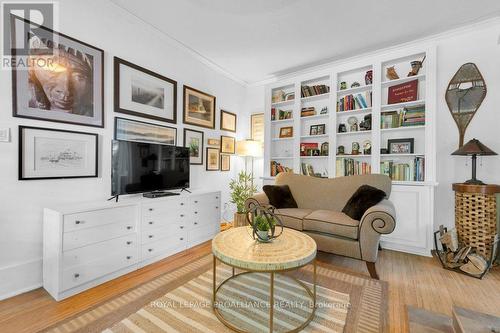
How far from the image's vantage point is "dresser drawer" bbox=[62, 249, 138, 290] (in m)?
1.78

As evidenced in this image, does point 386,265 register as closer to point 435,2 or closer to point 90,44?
point 435,2

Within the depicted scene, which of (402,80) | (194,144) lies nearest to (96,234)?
(194,144)

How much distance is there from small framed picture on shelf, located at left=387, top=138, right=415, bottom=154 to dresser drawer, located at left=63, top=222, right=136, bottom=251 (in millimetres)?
3261

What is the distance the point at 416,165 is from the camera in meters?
2.82

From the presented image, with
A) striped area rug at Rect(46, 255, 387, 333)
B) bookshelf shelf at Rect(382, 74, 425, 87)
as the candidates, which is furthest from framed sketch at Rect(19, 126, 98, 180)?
bookshelf shelf at Rect(382, 74, 425, 87)

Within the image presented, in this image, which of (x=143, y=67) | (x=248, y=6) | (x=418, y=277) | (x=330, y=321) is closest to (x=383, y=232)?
(x=418, y=277)

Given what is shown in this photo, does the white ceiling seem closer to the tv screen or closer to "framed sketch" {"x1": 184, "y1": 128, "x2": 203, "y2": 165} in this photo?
"framed sketch" {"x1": 184, "y1": 128, "x2": 203, "y2": 165}

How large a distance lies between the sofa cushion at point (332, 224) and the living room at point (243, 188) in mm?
19

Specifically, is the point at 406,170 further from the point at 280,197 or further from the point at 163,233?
the point at 163,233

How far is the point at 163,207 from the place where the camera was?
8.23ft

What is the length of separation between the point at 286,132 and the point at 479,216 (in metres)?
2.61

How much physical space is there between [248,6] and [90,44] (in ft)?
5.33

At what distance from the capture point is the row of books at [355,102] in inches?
126

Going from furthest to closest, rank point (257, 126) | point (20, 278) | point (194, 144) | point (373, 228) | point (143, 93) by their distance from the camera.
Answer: point (257, 126), point (194, 144), point (143, 93), point (373, 228), point (20, 278)
